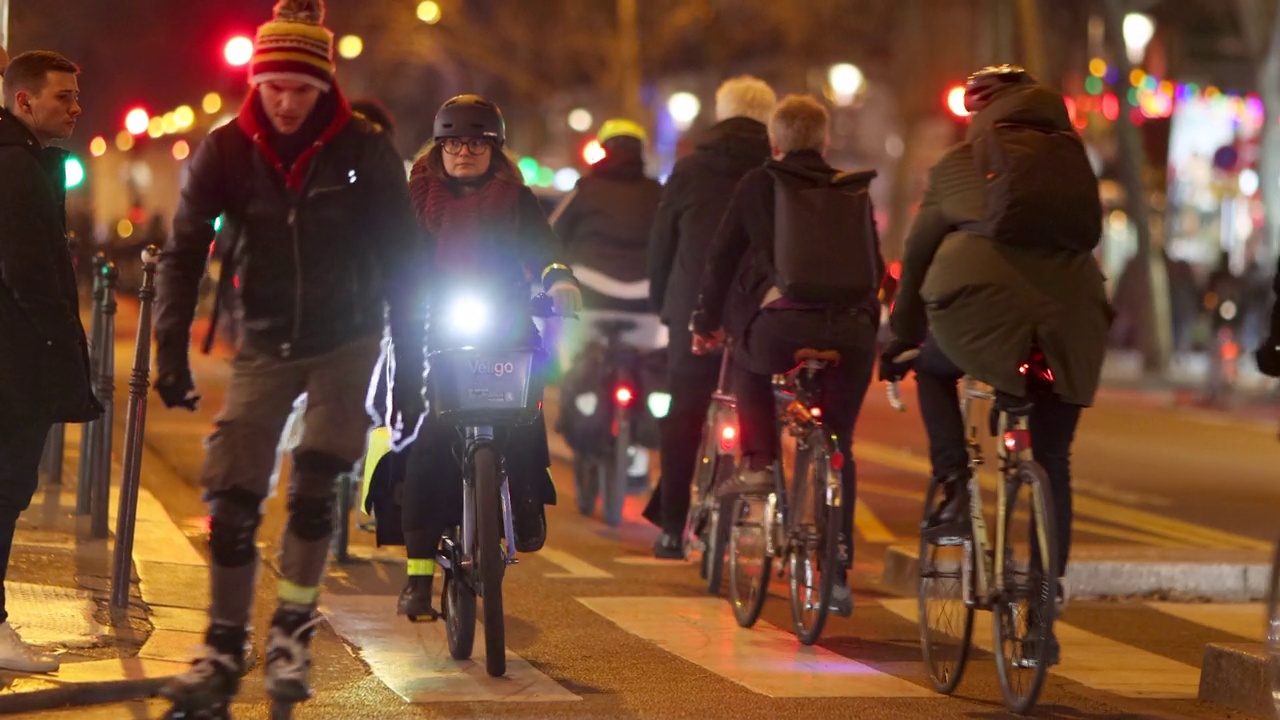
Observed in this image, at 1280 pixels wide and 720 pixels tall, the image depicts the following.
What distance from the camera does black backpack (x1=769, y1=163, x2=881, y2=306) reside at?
857 centimetres

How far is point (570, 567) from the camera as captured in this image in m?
10.2

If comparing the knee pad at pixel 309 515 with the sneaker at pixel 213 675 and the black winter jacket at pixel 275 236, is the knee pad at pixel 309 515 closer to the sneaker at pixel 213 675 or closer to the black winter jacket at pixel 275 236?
the sneaker at pixel 213 675

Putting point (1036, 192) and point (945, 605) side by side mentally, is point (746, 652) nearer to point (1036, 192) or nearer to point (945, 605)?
point (945, 605)

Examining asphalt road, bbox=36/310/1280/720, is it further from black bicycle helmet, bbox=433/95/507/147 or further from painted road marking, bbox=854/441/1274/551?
black bicycle helmet, bbox=433/95/507/147

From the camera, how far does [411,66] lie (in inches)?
2650

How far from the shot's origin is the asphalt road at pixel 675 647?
22.9 ft

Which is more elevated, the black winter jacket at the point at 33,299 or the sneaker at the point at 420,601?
the black winter jacket at the point at 33,299

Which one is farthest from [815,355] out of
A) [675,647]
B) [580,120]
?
[580,120]

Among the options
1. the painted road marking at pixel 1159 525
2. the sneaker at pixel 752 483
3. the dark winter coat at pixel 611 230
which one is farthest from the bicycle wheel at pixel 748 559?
the painted road marking at pixel 1159 525

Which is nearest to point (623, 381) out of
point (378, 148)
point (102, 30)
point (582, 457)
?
point (582, 457)

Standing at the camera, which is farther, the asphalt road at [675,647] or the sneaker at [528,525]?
the sneaker at [528,525]

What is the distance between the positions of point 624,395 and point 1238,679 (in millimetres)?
5180

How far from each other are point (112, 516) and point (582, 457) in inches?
116

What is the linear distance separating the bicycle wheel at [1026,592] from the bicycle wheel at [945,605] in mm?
219
